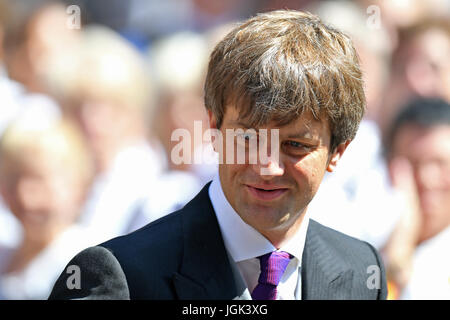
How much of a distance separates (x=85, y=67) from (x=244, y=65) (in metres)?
1.99

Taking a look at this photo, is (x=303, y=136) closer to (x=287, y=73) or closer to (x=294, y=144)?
(x=294, y=144)

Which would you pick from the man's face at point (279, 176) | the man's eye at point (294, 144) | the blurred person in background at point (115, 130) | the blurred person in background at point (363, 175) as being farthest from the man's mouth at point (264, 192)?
the blurred person in background at point (363, 175)

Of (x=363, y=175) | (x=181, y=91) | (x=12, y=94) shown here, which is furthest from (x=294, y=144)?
(x=12, y=94)

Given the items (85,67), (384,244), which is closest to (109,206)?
(85,67)

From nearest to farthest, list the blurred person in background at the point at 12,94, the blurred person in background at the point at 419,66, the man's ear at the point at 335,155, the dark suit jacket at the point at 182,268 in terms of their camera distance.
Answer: the dark suit jacket at the point at 182,268 < the man's ear at the point at 335,155 < the blurred person in background at the point at 12,94 < the blurred person in background at the point at 419,66

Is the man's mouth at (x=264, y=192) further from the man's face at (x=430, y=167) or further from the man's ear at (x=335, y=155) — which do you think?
the man's face at (x=430, y=167)

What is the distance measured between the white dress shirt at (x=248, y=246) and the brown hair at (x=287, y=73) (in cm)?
22

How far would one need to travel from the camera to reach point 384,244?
3559mm

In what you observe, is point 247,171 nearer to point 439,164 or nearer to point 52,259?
point 52,259

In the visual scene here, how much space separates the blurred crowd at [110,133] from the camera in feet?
11.0

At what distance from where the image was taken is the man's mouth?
1556 mm

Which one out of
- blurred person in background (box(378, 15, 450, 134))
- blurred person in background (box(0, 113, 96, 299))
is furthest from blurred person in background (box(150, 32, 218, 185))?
blurred person in background (box(378, 15, 450, 134))

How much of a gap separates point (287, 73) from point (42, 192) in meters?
2.15

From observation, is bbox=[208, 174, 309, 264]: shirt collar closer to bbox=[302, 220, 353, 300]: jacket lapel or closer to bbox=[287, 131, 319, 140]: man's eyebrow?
bbox=[302, 220, 353, 300]: jacket lapel
